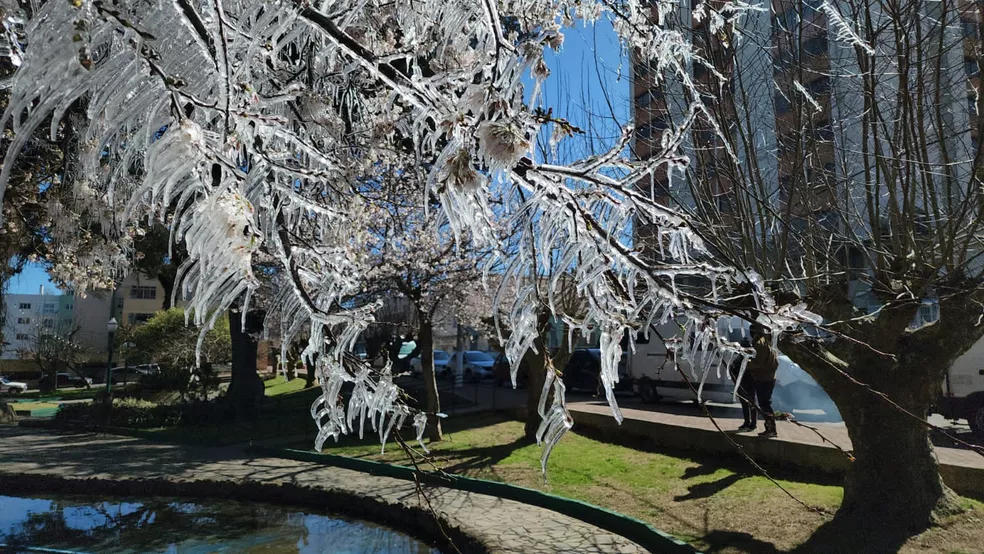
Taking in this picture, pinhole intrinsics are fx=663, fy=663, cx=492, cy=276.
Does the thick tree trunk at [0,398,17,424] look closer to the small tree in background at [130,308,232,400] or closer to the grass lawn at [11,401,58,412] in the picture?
the small tree in background at [130,308,232,400]

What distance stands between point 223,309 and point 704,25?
5439 mm

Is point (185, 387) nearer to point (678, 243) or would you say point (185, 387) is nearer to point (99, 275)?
point (99, 275)

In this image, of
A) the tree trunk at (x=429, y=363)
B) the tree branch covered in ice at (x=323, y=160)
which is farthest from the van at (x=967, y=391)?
the tree branch covered in ice at (x=323, y=160)

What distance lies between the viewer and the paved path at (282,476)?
22.4 feet

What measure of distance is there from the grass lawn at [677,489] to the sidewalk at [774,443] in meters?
0.34

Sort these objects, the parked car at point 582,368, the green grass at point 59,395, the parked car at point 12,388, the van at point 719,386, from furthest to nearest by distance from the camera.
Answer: the parked car at point 12,388 → the green grass at point 59,395 → the parked car at point 582,368 → the van at point 719,386

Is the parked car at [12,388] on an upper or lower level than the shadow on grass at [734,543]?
lower

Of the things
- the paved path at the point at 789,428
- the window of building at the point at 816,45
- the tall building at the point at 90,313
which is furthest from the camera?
the tall building at the point at 90,313

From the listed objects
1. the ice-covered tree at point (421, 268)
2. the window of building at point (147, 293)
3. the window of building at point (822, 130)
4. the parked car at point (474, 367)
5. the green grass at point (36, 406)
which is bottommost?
the green grass at point (36, 406)

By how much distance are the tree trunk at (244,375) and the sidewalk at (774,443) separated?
969 cm

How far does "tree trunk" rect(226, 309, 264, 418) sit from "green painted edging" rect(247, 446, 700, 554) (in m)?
6.64

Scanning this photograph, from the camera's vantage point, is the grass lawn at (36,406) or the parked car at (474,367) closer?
the grass lawn at (36,406)

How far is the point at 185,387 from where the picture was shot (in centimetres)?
1794

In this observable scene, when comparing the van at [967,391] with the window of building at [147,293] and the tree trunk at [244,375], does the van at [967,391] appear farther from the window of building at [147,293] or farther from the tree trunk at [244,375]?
the window of building at [147,293]
